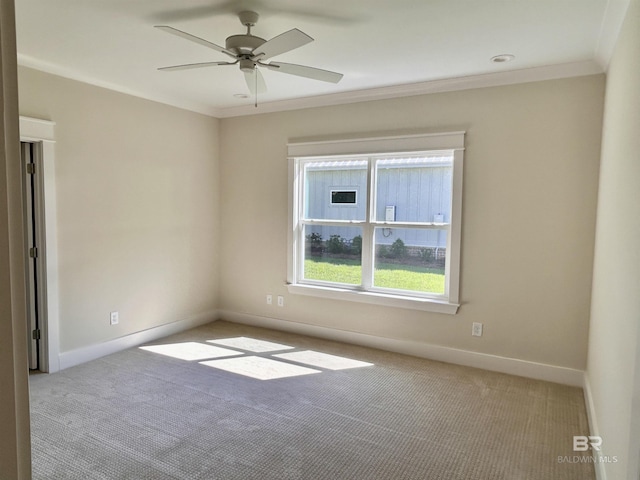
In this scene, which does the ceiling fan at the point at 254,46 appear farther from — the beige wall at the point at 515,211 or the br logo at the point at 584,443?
the br logo at the point at 584,443

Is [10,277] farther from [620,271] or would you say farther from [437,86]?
[437,86]

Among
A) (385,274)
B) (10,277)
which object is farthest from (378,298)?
(10,277)

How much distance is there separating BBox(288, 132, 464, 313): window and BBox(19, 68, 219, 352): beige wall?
1205 mm

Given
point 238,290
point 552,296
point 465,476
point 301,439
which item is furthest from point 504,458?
point 238,290

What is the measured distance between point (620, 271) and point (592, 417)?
130 centimetres

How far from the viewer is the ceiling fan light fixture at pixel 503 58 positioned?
10.3 feet

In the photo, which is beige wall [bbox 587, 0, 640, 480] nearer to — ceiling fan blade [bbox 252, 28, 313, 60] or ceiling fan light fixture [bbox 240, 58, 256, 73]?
ceiling fan blade [bbox 252, 28, 313, 60]

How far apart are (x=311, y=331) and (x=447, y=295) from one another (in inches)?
63.5

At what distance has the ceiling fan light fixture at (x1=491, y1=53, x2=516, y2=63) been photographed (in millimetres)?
3131

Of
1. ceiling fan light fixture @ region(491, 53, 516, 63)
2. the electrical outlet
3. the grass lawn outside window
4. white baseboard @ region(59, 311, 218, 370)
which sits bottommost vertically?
white baseboard @ region(59, 311, 218, 370)

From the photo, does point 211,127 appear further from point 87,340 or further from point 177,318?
point 87,340

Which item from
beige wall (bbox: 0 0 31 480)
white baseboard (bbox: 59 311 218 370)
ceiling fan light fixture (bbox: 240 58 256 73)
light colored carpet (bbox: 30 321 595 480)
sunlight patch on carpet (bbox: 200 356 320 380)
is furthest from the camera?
white baseboard (bbox: 59 311 218 370)

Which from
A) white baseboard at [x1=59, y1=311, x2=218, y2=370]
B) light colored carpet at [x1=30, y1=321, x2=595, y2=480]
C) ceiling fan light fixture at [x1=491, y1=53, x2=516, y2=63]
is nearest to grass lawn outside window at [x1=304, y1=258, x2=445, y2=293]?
light colored carpet at [x1=30, y1=321, x2=595, y2=480]

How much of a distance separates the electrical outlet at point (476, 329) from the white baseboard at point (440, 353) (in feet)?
0.60
